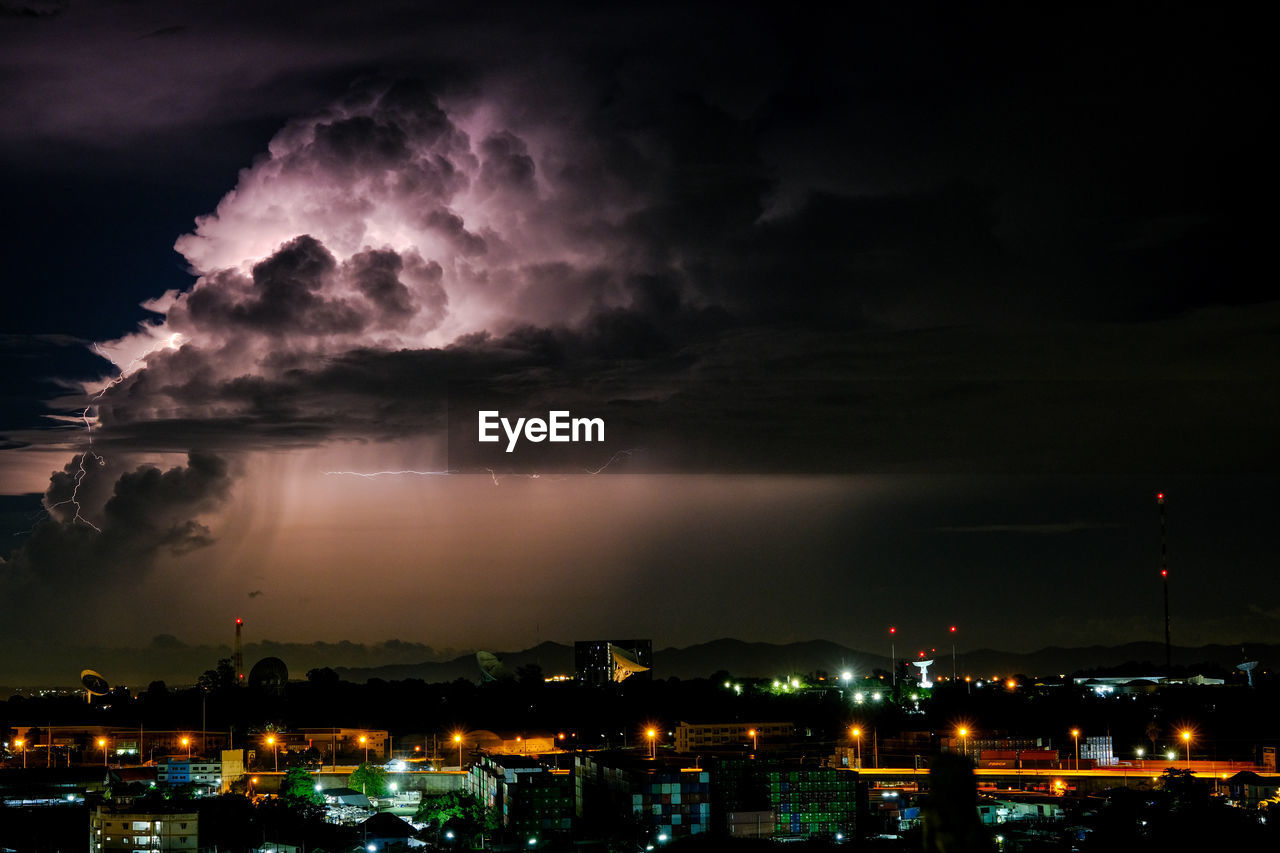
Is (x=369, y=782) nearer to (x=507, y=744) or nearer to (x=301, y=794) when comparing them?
(x=301, y=794)

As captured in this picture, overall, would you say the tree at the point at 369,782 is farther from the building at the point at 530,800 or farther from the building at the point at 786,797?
the building at the point at 786,797

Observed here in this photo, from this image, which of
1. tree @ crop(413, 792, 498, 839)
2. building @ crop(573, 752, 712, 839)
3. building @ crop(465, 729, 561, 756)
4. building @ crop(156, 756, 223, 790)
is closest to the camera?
tree @ crop(413, 792, 498, 839)

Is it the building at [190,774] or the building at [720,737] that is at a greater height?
the building at [190,774]

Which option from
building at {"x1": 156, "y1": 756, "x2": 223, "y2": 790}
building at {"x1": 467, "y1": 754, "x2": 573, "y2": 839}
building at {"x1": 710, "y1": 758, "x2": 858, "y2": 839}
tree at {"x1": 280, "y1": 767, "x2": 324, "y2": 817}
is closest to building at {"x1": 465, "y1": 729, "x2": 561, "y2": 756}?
building at {"x1": 156, "y1": 756, "x2": 223, "y2": 790}

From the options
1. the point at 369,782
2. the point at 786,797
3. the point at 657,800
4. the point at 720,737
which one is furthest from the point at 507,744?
the point at 657,800

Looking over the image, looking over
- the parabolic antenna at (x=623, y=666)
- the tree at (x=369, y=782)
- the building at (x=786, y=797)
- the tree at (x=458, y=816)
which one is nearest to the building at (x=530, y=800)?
the tree at (x=458, y=816)

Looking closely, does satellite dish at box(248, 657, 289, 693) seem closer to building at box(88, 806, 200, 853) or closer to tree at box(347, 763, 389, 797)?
tree at box(347, 763, 389, 797)
